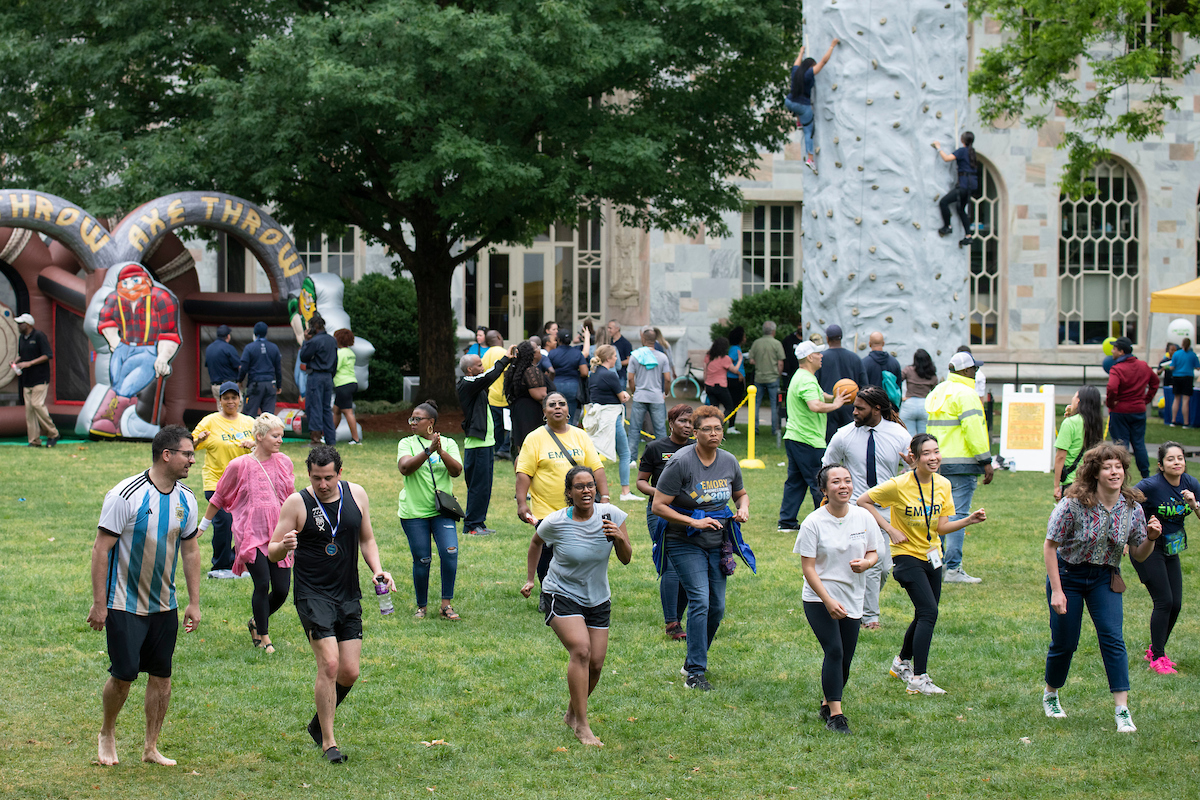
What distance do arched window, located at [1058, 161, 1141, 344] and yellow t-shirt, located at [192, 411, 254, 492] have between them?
2472cm

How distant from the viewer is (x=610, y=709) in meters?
7.19

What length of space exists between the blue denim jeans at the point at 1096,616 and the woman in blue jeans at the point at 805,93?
13025 mm

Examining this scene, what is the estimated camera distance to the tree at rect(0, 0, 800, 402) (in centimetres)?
1817

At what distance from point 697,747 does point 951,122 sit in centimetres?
1405

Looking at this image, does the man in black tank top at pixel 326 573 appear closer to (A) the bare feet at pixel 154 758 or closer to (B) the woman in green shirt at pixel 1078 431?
(A) the bare feet at pixel 154 758

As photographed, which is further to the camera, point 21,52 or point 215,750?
point 21,52

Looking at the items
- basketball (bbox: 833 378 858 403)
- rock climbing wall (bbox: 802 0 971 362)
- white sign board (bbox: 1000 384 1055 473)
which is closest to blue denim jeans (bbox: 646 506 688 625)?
basketball (bbox: 833 378 858 403)

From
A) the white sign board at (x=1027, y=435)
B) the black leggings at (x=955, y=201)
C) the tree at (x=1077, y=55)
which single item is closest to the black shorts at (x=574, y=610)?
the white sign board at (x=1027, y=435)

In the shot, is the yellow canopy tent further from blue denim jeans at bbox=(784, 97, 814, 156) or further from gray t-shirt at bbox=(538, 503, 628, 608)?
gray t-shirt at bbox=(538, 503, 628, 608)

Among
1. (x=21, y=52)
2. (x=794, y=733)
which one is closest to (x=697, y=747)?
(x=794, y=733)

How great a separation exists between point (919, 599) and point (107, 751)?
4370 mm

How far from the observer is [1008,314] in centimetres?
2964

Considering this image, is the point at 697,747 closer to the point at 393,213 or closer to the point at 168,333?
the point at 168,333

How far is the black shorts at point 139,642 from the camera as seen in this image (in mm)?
5875
